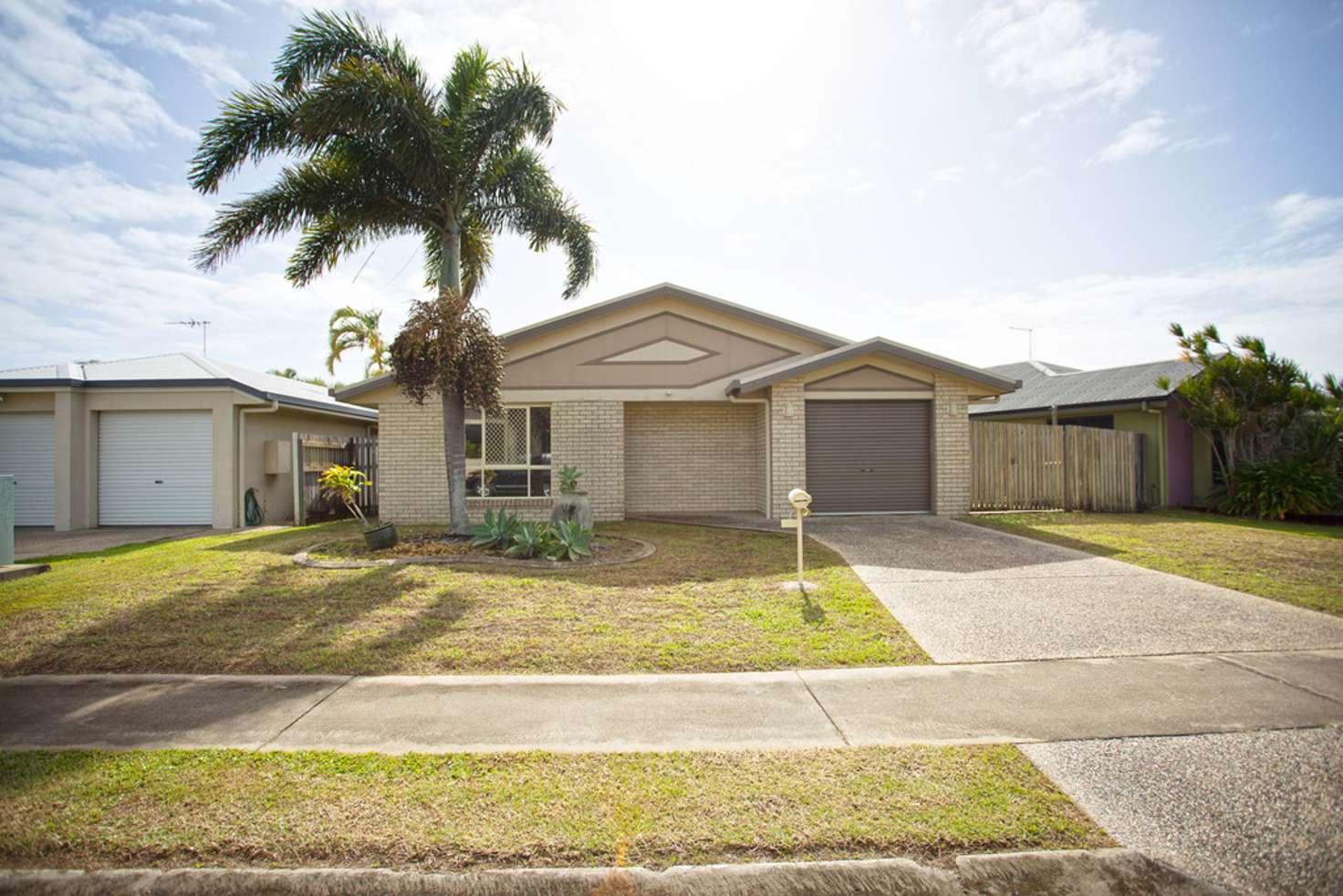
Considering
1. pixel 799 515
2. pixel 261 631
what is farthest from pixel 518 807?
pixel 799 515

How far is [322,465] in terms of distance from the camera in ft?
51.7

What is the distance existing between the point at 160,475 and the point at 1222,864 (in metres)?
18.5

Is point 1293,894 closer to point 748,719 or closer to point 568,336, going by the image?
point 748,719

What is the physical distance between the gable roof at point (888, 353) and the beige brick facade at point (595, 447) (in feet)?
9.09

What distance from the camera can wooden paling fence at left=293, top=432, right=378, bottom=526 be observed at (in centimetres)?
1469

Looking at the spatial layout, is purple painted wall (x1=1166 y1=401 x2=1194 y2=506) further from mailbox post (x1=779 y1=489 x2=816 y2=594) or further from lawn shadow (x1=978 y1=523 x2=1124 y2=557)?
mailbox post (x1=779 y1=489 x2=816 y2=594)

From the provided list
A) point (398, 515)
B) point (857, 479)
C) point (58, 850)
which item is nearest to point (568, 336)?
point (398, 515)

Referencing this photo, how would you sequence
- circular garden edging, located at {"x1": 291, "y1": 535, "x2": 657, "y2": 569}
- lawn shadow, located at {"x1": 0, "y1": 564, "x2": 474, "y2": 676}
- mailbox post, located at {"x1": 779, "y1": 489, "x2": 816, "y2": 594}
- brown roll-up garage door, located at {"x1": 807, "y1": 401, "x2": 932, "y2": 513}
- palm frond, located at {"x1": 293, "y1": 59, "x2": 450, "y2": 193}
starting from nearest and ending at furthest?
lawn shadow, located at {"x1": 0, "y1": 564, "x2": 474, "y2": 676}, mailbox post, located at {"x1": 779, "y1": 489, "x2": 816, "y2": 594}, circular garden edging, located at {"x1": 291, "y1": 535, "x2": 657, "y2": 569}, palm frond, located at {"x1": 293, "y1": 59, "x2": 450, "y2": 193}, brown roll-up garage door, located at {"x1": 807, "y1": 401, "x2": 932, "y2": 513}

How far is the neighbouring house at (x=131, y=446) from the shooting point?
14328 millimetres

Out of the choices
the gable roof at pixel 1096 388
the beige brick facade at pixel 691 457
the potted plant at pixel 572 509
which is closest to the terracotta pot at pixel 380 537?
the potted plant at pixel 572 509

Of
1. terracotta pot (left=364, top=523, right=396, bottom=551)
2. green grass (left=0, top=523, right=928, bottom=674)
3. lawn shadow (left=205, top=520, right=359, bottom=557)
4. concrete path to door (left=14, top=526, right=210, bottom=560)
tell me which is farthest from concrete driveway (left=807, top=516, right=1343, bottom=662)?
concrete path to door (left=14, top=526, right=210, bottom=560)

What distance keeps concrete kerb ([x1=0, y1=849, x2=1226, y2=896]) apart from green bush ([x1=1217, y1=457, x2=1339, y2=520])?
15.2 m

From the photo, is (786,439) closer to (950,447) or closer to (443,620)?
(950,447)

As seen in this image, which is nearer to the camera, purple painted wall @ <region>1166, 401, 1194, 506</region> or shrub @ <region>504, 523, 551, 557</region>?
shrub @ <region>504, 523, 551, 557</region>
